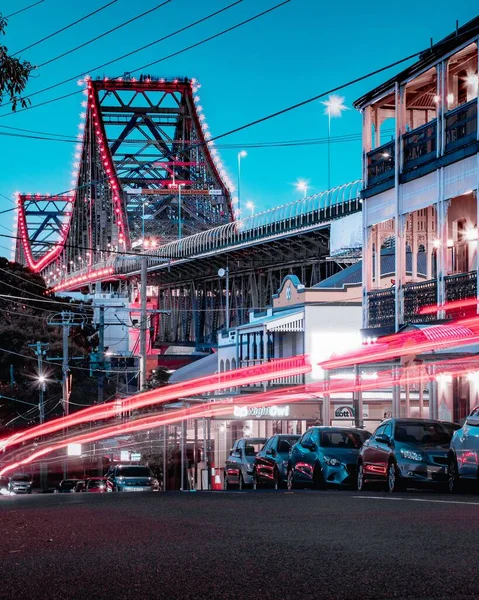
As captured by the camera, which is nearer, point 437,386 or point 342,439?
point 342,439

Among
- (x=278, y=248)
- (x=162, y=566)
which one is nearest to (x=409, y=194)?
(x=162, y=566)

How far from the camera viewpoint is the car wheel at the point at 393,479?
21734 mm

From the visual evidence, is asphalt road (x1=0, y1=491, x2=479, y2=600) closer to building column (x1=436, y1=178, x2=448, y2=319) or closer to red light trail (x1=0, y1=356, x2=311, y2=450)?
building column (x1=436, y1=178, x2=448, y2=319)

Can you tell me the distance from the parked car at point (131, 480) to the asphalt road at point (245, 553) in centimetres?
2310

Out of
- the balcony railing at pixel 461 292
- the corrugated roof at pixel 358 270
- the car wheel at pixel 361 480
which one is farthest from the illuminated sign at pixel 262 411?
the car wheel at pixel 361 480

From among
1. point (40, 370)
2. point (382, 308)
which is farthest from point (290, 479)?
point (40, 370)

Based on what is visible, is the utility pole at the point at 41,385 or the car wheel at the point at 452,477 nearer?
the car wheel at the point at 452,477

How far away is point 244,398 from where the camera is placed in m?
48.4

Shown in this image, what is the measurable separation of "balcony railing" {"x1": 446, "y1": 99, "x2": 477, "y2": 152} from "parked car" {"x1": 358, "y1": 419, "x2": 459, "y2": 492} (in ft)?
27.1

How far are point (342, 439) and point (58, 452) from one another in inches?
1794

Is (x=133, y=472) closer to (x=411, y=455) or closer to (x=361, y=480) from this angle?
(x=361, y=480)

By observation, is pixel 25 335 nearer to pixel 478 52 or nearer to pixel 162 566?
pixel 478 52

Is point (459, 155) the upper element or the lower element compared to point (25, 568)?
upper

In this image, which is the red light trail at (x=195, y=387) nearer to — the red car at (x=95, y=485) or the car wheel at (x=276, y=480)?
the red car at (x=95, y=485)
